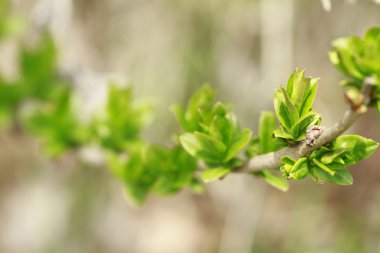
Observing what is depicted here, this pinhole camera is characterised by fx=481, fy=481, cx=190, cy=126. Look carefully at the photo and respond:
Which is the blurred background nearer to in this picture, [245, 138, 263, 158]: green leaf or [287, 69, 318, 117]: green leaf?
A: [245, 138, 263, 158]: green leaf

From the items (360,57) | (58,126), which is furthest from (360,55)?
(58,126)

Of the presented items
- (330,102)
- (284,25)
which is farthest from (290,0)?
(330,102)

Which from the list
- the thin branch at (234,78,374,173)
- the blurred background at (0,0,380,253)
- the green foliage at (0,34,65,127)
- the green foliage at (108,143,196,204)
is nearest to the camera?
the thin branch at (234,78,374,173)

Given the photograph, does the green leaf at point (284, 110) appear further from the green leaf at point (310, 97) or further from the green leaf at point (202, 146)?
the green leaf at point (202, 146)

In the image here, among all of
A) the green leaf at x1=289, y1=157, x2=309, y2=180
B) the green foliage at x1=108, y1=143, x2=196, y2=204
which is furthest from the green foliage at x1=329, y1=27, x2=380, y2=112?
the green foliage at x1=108, y1=143, x2=196, y2=204

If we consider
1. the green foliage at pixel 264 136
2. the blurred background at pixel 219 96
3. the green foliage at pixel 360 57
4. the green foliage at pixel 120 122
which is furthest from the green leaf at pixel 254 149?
the blurred background at pixel 219 96
